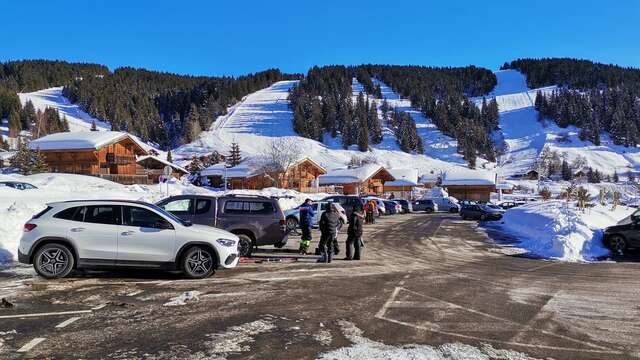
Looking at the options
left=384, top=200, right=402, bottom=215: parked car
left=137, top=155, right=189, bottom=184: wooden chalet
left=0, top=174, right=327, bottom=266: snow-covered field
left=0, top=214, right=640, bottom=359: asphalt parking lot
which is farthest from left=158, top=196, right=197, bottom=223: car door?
left=137, top=155, right=189, bottom=184: wooden chalet

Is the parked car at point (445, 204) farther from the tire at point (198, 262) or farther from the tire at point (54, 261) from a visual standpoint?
the tire at point (54, 261)

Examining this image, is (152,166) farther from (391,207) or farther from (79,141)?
(391,207)

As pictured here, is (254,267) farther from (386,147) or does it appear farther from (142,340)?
(386,147)

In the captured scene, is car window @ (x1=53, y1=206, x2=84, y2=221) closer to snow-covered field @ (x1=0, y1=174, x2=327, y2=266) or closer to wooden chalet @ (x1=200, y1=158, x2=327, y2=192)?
snow-covered field @ (x1=0, y1=174, x2=327, y2=266)

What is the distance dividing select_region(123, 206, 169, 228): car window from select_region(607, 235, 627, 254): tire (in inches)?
542

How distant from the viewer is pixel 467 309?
7875 mm

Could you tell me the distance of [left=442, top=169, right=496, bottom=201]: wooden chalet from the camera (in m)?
85.1

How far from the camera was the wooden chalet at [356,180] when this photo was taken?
254 feet

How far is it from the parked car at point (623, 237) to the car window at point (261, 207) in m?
10.8

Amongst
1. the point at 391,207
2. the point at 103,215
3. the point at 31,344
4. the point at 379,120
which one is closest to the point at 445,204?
the point at 391,207

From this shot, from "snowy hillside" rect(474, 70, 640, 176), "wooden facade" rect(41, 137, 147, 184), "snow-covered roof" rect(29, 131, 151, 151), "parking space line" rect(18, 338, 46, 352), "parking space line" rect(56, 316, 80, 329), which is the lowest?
"parking space line" rect(18, 338, 46, 352)

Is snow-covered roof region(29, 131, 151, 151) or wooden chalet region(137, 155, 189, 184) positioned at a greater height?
snow-covered roof region(29, 131, 151, 151)

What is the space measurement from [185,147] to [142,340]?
127 meters

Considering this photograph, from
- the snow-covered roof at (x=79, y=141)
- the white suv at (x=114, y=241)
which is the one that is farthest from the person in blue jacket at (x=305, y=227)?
the snow-covered roof at (x=79, y=141)
